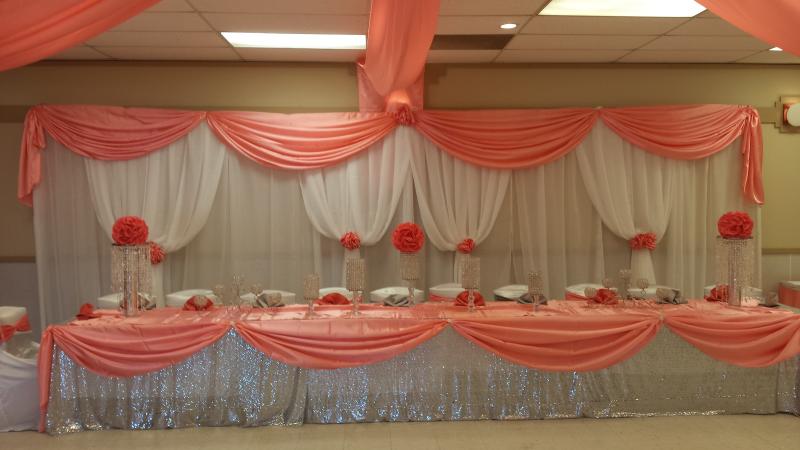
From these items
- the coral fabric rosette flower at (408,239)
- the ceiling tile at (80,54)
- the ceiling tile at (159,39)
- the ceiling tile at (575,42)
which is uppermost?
the ceiling tile at (80,54)

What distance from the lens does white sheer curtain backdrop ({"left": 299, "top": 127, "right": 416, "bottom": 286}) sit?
6.36 metres

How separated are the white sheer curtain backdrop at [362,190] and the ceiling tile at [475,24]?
1242 millimetres

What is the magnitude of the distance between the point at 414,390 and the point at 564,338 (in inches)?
34.4

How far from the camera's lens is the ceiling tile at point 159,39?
531cm

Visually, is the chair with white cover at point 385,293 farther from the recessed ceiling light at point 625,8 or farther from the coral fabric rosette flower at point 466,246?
the recessed ceiling light at point 625,8

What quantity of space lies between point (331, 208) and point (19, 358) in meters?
2.84

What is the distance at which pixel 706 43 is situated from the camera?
5.75 m

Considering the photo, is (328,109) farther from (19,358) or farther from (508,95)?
(19,358)

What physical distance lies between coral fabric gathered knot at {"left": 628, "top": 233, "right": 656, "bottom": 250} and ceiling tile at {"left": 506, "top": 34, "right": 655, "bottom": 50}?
5.28 feet

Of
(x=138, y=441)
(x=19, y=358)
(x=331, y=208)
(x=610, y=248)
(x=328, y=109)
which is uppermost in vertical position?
(x=328, y=109)

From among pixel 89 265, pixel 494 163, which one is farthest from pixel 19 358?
pixel 494 163

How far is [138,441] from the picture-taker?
3961mm

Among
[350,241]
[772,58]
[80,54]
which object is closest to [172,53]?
[80,54]

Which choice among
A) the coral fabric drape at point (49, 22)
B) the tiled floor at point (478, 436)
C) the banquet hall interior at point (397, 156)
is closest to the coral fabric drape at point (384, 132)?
the banquet hall interior at point (397, 156)
